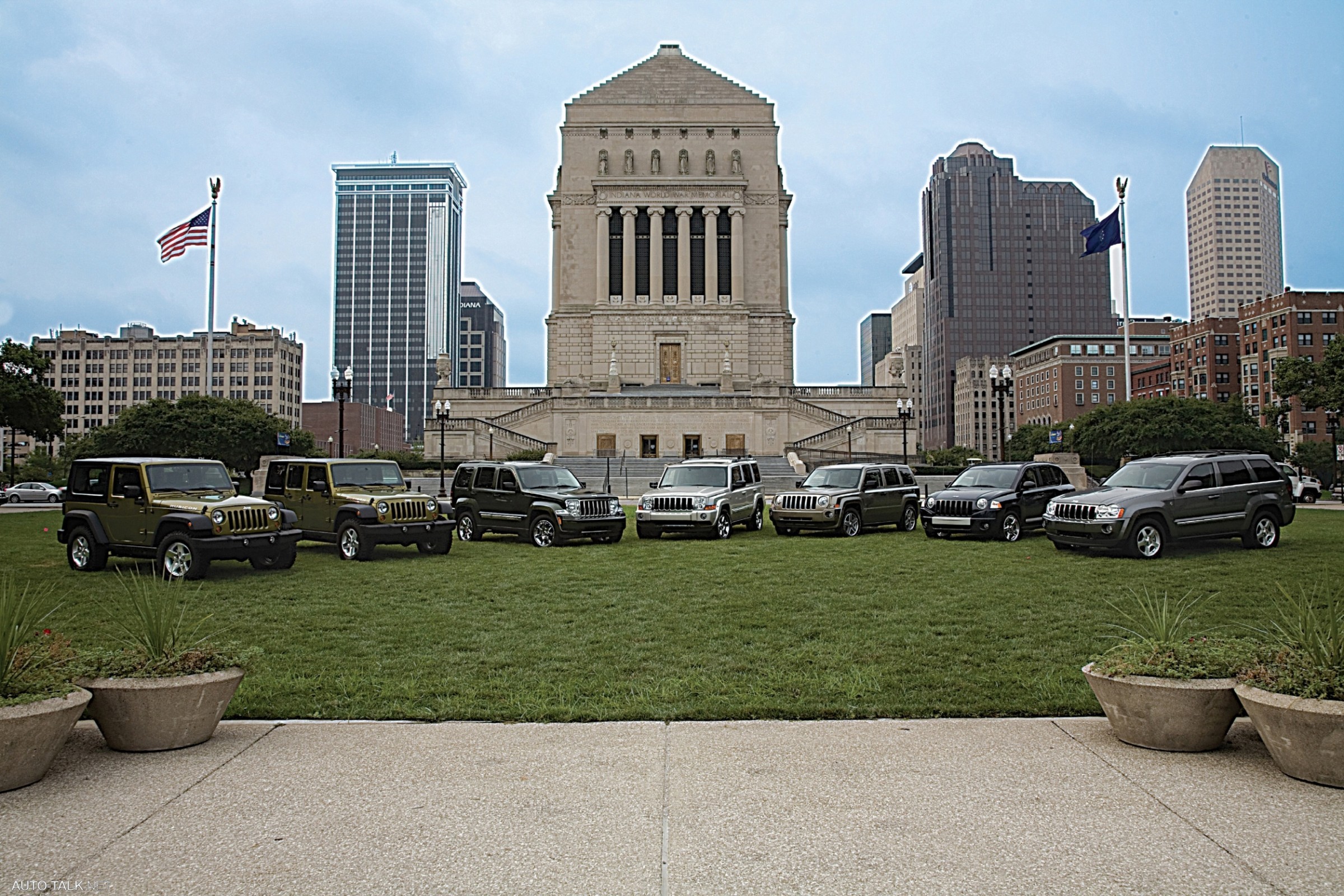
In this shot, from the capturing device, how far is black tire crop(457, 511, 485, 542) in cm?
2208

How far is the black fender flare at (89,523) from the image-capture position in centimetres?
1606

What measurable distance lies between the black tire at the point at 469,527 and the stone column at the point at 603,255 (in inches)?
2178

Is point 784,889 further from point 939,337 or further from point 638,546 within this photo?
point 939,337

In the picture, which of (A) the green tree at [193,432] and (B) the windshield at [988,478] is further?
(A) the green tree at [193,432]

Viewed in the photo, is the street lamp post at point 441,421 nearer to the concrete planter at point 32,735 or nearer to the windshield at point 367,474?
the windshield at point 367,474

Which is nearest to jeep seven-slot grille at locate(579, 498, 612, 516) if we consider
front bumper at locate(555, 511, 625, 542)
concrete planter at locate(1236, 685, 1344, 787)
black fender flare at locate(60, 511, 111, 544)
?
front bumper at locate(555, 511, 625, 542)

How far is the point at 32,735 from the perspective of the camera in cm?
555

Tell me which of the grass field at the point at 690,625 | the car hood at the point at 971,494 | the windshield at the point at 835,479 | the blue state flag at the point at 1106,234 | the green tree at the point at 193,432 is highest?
the blue state flag at the point at 1106,234

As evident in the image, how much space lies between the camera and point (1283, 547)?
17.7m

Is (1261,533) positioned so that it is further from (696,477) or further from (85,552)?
(85,552)

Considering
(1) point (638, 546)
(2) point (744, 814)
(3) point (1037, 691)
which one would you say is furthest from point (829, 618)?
(1) point (638, 546)

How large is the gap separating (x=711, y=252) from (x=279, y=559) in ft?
208

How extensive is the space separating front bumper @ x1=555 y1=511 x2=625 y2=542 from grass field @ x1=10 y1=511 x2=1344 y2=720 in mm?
1729

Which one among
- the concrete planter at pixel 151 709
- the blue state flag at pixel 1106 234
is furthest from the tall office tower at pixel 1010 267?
the concrete planter at pixel 151 709
